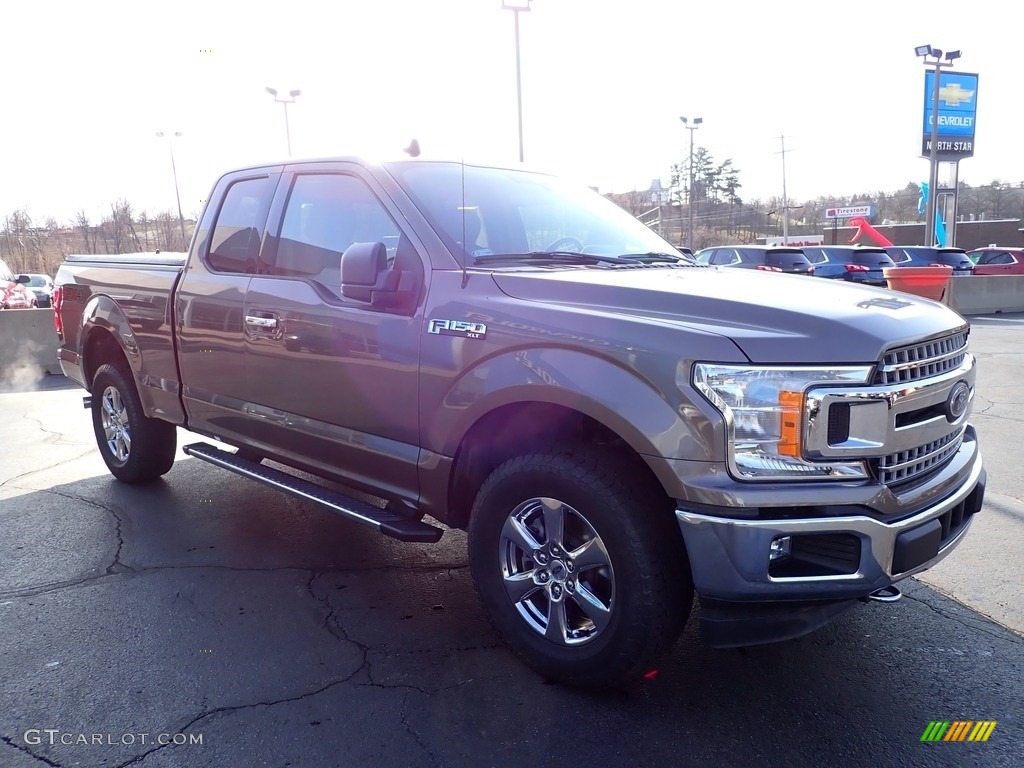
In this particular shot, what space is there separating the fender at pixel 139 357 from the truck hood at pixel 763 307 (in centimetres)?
274

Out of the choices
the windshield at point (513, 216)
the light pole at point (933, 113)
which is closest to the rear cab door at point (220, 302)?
the windshield at point (513, 216)

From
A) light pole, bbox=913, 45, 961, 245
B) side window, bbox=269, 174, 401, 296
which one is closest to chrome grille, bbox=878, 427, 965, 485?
side window, bbox=269, 174, 401, 296

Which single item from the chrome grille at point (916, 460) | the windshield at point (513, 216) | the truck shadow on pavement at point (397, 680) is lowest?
the truck shadow on pavement at point (397, 680)

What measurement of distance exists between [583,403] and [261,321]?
6.79ft

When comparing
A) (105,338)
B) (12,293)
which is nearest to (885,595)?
(105,338)

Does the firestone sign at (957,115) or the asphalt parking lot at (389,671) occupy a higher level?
the firestone sign at (957,115)

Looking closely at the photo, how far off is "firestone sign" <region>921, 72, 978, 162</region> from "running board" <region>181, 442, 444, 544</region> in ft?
125

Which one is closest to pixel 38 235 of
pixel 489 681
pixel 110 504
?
pixel 110 504

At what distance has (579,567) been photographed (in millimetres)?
2881

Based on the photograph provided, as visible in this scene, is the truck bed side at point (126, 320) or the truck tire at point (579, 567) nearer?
the truck tire at point (579, 567)

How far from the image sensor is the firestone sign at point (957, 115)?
3566 cm

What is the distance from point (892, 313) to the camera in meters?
2.80

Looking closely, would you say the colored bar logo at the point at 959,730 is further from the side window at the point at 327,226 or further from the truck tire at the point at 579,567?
the side window at the point at 327,226

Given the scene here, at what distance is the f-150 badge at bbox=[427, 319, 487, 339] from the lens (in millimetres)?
3092
